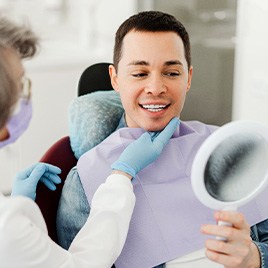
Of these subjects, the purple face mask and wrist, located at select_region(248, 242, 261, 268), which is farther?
wrist, located at select_region(248, 242, 261, 268)

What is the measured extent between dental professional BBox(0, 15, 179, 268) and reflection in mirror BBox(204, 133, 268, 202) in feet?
0.85

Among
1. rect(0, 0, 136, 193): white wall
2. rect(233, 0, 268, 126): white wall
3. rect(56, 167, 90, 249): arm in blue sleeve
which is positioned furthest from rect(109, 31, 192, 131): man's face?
rect(0, 0, 136, 193): white wall

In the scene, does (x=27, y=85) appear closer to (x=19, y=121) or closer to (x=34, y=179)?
(x=19, y=121)

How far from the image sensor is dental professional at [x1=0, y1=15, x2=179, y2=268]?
3.00 ft

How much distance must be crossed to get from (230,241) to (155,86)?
48cm

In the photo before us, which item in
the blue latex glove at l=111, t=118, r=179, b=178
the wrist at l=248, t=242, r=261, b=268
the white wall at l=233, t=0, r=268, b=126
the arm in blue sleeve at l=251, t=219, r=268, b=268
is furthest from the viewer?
the white wall at l=233, t=0, r=268, b=126

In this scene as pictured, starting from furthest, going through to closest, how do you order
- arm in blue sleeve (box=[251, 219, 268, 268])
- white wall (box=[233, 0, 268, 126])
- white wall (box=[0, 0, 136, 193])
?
white wall (box=[0, 0, 136, 193])
white wall (box=[233, 0, 268, 126])
arm in blue sleeve (box=[251, 219, 268, 268])

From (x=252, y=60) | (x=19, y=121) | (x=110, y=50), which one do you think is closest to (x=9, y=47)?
(x=19, y=121)

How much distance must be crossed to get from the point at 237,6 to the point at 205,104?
747mm

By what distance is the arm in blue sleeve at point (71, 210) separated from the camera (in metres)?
1.32

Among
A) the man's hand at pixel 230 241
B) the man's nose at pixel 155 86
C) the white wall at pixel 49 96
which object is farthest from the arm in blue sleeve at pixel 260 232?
the white wall at pixel 49 96

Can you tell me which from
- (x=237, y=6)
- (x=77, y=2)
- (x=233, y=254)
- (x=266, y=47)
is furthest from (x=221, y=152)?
(x=77, y=2)

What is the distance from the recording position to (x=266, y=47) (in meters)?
3.03

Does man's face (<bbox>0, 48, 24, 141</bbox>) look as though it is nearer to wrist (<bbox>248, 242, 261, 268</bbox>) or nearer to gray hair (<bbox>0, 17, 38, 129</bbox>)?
gray hair (<bbox>0, 17, 38, 129</bbox>)
